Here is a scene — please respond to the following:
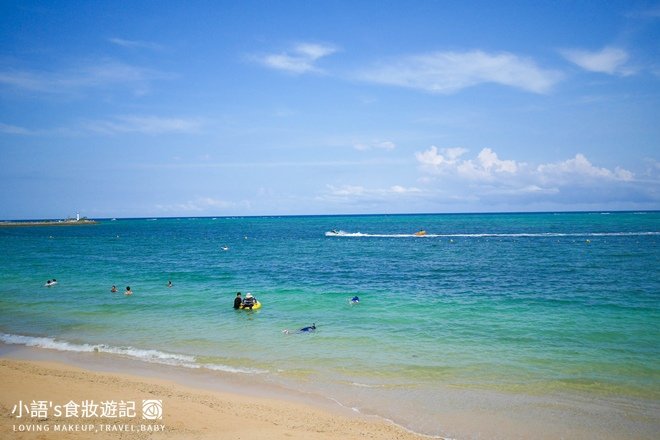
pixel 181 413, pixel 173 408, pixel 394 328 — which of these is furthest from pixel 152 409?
pixel 394 328

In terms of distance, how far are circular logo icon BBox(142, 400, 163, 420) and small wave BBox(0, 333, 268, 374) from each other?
13.1 ft

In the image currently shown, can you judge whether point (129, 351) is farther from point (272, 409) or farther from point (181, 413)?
point (272, 409)

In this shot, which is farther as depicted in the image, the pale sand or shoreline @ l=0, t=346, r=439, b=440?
shoreline @ l=0, t=346, r=439, b=440

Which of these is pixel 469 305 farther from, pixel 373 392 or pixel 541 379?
pixel 373 392

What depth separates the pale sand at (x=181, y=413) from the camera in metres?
11.1

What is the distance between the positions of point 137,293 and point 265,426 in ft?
86.8

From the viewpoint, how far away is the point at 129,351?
771 inches

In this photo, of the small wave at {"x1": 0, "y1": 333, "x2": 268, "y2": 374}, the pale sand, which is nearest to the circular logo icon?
the pale sand

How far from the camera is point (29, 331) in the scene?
23.4 metres

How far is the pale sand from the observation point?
11.1 metres

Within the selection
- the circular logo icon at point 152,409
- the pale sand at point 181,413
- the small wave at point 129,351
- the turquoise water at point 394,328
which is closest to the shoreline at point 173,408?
the pale sand at point 181,413

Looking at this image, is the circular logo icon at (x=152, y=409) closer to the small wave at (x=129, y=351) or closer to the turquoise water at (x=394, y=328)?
the small wave at (x=129, y=351)

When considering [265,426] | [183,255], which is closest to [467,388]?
[265,426]

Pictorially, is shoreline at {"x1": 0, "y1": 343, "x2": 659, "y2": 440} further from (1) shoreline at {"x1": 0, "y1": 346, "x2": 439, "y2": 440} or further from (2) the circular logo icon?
(2) the circular logo icon
